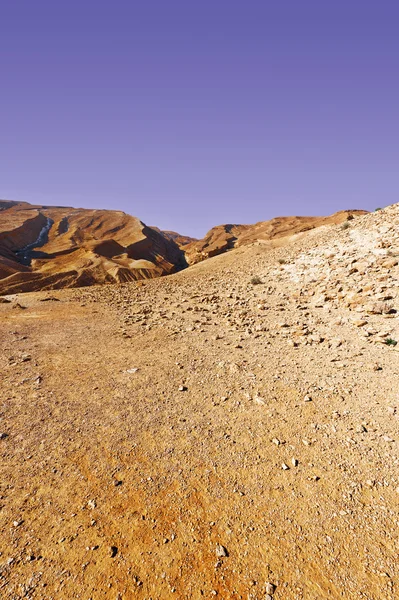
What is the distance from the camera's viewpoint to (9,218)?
8675 cm

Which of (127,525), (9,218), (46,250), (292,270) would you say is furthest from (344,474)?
(9,218)

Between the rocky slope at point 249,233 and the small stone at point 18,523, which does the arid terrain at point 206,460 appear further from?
the rocky slope at point 249,233

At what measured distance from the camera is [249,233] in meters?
96.8

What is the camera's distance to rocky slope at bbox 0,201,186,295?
1598 inches

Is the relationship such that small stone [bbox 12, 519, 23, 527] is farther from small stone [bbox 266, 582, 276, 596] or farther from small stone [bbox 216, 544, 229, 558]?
small stone [bbox 266, 582, 276, 596]

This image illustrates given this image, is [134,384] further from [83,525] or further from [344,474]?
[344,474]

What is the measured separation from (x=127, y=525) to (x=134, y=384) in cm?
392

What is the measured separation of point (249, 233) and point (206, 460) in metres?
96.3

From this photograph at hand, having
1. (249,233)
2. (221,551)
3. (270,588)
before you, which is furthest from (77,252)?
(249,233)

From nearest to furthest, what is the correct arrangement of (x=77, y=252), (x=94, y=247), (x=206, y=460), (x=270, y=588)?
(x=270, y=588) < (x=206, y=460) < (x=77, y=252) < (x=94, y=247)

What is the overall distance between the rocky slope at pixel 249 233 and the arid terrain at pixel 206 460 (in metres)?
53.3

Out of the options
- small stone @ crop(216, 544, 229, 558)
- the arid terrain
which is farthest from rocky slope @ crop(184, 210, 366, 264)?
small stone @ crop(216, 544, 229, 558)

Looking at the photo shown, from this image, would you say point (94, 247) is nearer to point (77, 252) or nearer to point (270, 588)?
point (77, 252)

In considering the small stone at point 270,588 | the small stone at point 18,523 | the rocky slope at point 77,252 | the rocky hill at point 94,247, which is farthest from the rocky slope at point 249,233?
the small stone at point 270,588
